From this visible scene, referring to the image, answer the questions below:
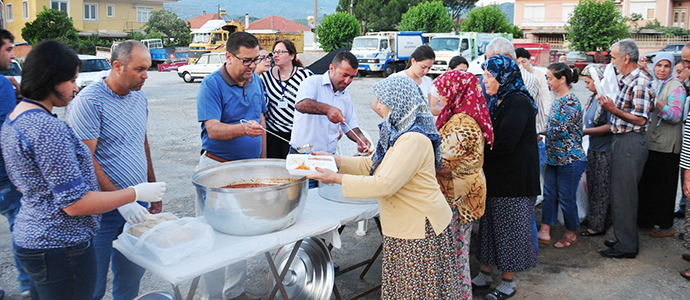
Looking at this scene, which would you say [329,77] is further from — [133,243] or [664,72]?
[664,72]

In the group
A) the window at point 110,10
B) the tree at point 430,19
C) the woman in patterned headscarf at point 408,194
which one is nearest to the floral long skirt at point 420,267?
the woman in patterned headscarf at point 408,194

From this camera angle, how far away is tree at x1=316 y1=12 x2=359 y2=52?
32.9 meters

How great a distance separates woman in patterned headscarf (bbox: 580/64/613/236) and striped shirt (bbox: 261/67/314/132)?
8.58 ft

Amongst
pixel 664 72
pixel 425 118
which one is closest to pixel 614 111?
pixel 664 72

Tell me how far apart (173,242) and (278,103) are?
214 centimetres

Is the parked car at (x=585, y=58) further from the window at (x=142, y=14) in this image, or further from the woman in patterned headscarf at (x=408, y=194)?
the window at (x=142, y=14)

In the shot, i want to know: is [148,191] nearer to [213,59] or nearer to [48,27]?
[213,59]

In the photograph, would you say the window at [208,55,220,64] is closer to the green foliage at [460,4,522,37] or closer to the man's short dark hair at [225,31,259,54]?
the man's short dark hair at [225,31,259,54]

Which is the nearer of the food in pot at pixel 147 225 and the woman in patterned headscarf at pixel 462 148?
the food in pot at pixel 147 225

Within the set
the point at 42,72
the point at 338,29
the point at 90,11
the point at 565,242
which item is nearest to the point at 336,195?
the point at 42,72

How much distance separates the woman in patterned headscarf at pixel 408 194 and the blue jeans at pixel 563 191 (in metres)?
2.09

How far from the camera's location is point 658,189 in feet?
14.8

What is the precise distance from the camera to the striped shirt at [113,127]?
2.36 meters

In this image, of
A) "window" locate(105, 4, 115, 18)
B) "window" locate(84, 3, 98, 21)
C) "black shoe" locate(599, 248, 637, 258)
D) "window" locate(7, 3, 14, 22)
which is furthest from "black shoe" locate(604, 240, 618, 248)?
"window" locate(7, 3, 14, 22)
